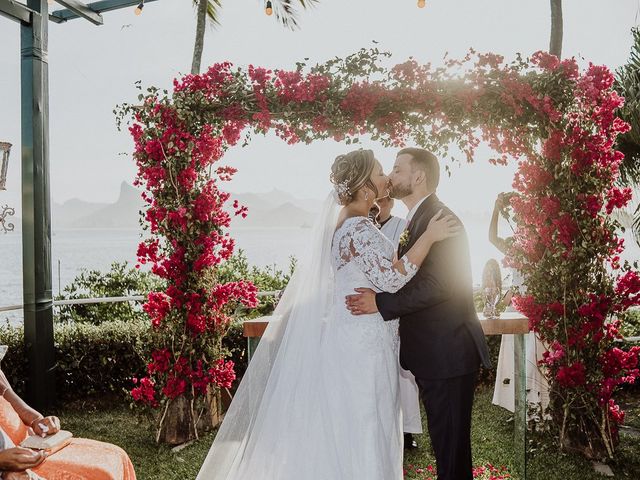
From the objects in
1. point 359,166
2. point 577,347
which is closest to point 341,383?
point 359,166

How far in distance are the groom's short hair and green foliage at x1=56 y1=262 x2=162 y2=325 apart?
6.15 m

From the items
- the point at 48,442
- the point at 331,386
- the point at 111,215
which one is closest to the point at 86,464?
the point at 48,442

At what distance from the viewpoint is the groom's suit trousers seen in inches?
129

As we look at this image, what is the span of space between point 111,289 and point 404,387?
19.5 feet

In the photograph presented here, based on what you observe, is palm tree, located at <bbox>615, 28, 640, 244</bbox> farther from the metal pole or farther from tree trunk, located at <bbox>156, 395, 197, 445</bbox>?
the metal pole

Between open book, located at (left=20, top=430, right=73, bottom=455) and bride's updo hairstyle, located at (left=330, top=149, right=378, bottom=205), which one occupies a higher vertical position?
bride's updo hairstyle, located at (left=330, top=149, right=378, bottom=205)

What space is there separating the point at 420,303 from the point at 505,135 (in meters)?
2.32

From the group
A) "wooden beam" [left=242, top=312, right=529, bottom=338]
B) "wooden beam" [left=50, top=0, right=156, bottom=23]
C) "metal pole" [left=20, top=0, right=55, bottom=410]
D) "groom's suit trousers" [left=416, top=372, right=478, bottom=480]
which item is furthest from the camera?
"wooden beam" [left=50, top=0, right=156, bottom=23]

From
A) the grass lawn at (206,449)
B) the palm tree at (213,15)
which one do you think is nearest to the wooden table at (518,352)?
the grass lawn at (206,449)

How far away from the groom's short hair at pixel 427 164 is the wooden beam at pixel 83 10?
4.41 meters

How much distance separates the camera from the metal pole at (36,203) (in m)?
5.92

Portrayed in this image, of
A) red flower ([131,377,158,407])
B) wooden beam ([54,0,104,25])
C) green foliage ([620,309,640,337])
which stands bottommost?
red flower ([131,377,158,407])

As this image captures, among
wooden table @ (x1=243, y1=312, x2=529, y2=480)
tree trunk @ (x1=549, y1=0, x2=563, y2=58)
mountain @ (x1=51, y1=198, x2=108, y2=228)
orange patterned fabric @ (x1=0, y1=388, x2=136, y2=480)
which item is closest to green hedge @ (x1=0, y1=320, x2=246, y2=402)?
wooden table @ (x1=243, y1=312, x2=529, y2=480)

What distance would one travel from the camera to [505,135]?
16.5ft
